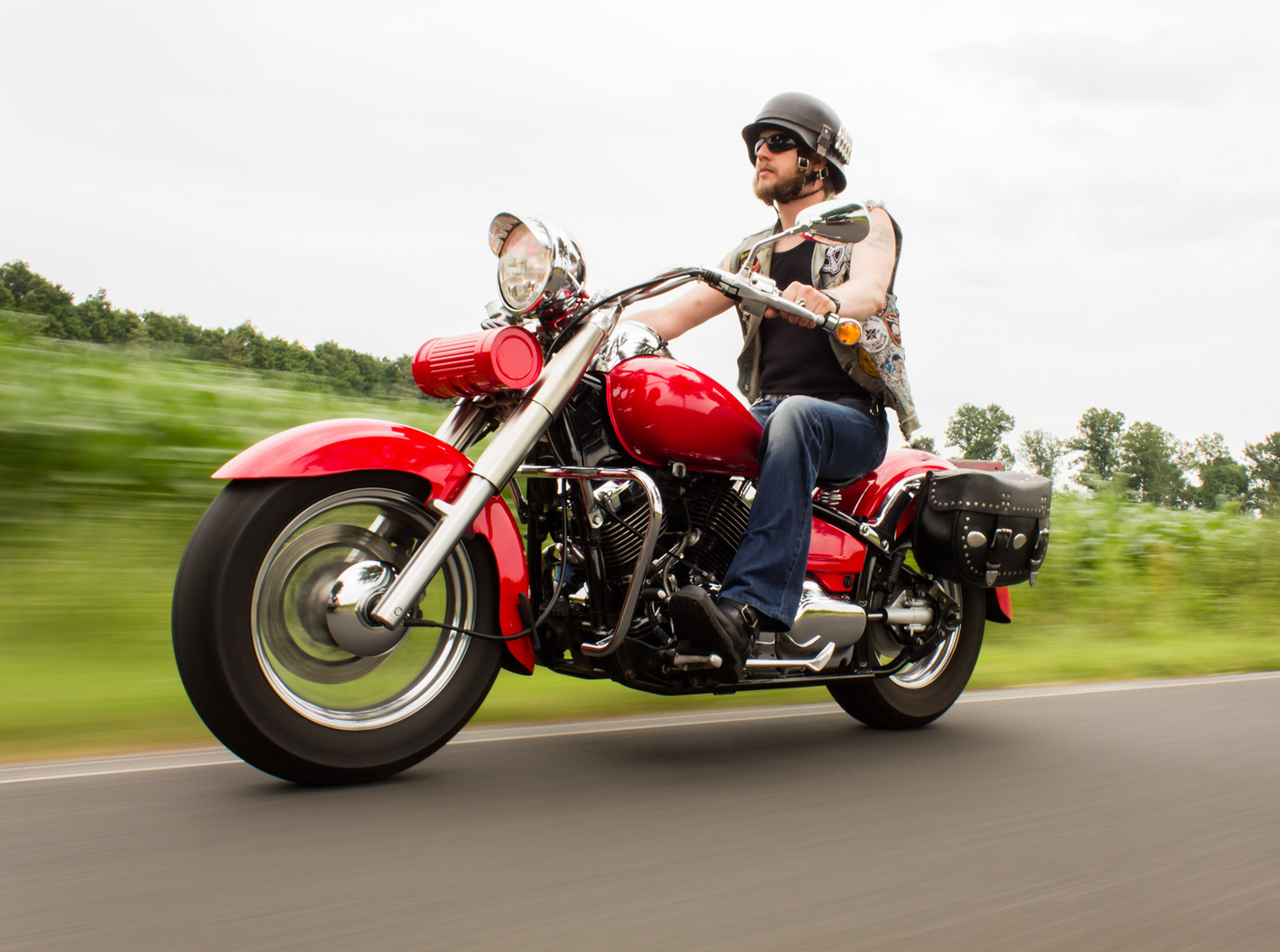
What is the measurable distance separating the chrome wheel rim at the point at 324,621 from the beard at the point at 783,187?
1.63 metres

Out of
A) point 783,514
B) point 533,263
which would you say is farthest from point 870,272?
point 533,263

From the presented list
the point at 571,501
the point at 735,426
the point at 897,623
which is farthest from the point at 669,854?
the point at 897,623

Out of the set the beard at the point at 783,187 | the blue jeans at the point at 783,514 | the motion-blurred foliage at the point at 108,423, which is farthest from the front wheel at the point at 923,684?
the motion-blurred foliage at the point at 108,423

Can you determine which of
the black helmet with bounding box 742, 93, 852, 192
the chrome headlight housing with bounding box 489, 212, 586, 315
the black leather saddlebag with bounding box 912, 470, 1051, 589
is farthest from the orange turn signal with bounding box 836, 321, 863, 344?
the black leather saddlebag with bounding box 912, 470, 1051, 589

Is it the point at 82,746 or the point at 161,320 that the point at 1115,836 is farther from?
the point at 161,320

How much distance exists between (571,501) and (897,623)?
4.19ft

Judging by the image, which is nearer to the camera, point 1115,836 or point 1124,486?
point 1115,836

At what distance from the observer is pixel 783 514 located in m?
3.14

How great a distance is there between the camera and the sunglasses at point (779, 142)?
347cm

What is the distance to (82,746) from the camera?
2967mm

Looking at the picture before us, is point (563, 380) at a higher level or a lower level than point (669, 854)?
higher

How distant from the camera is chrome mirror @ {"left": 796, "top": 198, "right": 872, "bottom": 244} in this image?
8.89ft

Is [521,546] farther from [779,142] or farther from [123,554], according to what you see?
[123,554]

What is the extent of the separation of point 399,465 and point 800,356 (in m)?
1.53
